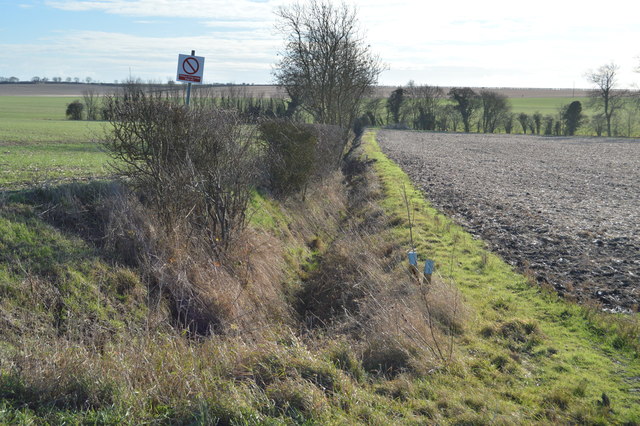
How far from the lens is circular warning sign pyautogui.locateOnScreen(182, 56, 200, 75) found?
10363mm

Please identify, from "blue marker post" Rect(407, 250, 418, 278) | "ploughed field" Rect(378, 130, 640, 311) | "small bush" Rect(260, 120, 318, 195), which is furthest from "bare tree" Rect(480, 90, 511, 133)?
"blue marker post" Rect(407, 250, 418, 278)

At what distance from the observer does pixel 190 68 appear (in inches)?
A: 412

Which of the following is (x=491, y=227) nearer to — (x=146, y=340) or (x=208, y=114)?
(x=208, y=114)

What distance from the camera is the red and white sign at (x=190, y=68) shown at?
33.8ft

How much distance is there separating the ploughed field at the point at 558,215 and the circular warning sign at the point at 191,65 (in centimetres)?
726

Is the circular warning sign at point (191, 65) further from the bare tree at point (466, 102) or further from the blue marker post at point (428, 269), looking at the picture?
the bare tree at point (466, 102)

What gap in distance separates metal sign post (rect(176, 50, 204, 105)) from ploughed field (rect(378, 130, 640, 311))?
7150 millimetres

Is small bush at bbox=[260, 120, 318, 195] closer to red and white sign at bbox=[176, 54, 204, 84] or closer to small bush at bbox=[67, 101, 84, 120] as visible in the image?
red and white sign at bbox=[176, 54, 204, 84]

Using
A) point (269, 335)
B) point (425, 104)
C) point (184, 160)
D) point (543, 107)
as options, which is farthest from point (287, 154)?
point (543, 107)

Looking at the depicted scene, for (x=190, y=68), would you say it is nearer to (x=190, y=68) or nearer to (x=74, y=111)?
(x=190, y=68)

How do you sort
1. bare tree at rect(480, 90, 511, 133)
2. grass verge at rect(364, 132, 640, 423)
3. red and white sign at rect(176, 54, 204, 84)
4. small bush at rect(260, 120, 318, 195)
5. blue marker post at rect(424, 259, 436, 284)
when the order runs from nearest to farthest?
grass verge at rect(364, 132, 640, 423)
blue marker post at rect(424, 259, 436, 284)
red and white sign at rect(176, 54, 204, 84)
small bush at rect(260, 120, 318, 195)
bare tree at rect(480, 90, 511, 133)

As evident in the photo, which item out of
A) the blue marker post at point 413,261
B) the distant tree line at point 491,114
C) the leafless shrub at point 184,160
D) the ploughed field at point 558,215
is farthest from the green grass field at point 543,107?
the blue marker post at point 413,261

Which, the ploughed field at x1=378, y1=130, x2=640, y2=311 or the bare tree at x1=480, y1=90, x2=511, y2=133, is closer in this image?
the ploughed field at x1=378, y1=130, x2=640, y2=311

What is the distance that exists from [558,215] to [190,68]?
992 cm
